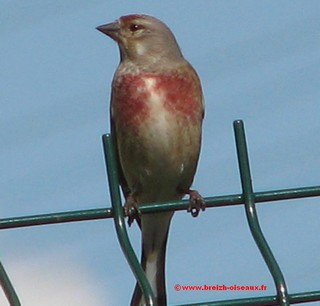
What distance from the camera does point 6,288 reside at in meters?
2.22

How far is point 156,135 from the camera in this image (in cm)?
497

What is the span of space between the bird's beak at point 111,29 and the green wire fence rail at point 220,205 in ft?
10.2

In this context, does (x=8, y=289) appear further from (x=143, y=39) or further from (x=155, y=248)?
(x=143, y=39)

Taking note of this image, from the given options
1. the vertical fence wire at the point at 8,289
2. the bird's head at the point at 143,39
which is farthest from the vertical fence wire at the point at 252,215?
the bird's head at the point at 143,39

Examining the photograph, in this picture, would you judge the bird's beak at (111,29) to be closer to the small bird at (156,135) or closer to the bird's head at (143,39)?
the bird's head at (143,39)

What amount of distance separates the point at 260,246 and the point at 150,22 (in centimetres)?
354

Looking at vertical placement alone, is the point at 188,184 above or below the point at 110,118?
below

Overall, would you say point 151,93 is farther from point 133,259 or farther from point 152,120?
point 133,259

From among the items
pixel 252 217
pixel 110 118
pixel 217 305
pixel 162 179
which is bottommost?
pixel 217 305

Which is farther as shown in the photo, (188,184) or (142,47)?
(142,47)

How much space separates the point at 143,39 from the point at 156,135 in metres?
0.87

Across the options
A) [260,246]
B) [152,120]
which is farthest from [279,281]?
[152,120]

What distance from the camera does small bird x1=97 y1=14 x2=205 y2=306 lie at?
4980 millimetres

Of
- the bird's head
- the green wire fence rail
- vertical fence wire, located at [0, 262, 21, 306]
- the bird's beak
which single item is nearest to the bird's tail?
the bird's head
